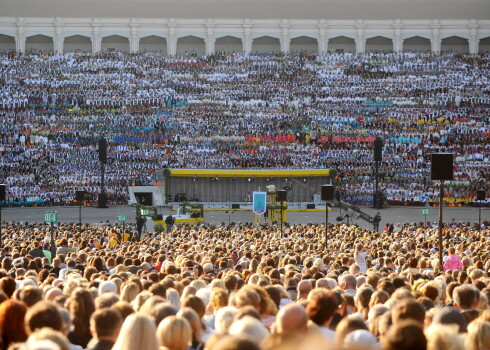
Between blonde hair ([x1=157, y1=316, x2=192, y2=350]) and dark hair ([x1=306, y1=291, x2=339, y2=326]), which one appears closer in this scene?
blonde hair ([x1=157, y1=316, x2=192, y2=350])

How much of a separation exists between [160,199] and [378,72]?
28.7 m

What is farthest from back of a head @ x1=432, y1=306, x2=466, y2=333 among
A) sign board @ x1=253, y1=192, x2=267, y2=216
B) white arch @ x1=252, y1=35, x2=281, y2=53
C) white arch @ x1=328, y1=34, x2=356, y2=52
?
white arch @ x1=328, y1=34, x2=356, y2=52

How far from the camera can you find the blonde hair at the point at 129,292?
872 centimetres

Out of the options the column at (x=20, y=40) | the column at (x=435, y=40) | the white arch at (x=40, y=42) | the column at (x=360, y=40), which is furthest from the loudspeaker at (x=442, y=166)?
the white arch at (x=40, y=42)

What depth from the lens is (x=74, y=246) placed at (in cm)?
1952

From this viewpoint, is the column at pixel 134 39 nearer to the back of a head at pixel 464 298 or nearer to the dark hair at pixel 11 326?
the back of a head at pixel 464 298

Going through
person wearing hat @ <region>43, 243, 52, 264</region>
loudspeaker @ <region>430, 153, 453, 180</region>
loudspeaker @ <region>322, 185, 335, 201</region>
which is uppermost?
loudspeaker @ <region>430, 153, 453, 180</region>

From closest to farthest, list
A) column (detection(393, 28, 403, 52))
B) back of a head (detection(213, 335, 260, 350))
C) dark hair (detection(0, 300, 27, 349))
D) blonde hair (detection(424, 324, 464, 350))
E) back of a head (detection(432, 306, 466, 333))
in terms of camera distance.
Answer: back of a head (detection(213, 335, 260, 350)), blonde hair (detection(424, 324, 464, 350)), dark hair (detection(0, 300, 27, 349)), back of a head (detection(432, 306, 466, 333)), column (detection(393, 28, 403, 52))

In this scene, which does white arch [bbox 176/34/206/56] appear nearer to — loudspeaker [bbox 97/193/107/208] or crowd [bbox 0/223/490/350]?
loudspeaker [bbox 97/193/107/208]

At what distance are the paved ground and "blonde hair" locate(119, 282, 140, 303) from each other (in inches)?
1162

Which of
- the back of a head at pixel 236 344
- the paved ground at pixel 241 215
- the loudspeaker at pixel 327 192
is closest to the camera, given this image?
the back of a head at pixel 236 344

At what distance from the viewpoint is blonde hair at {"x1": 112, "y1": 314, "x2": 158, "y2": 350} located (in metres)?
5.46

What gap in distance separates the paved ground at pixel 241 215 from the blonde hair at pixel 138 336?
1284 inches

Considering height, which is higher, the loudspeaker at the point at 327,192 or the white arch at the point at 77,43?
the white arch at the point at 77,43
